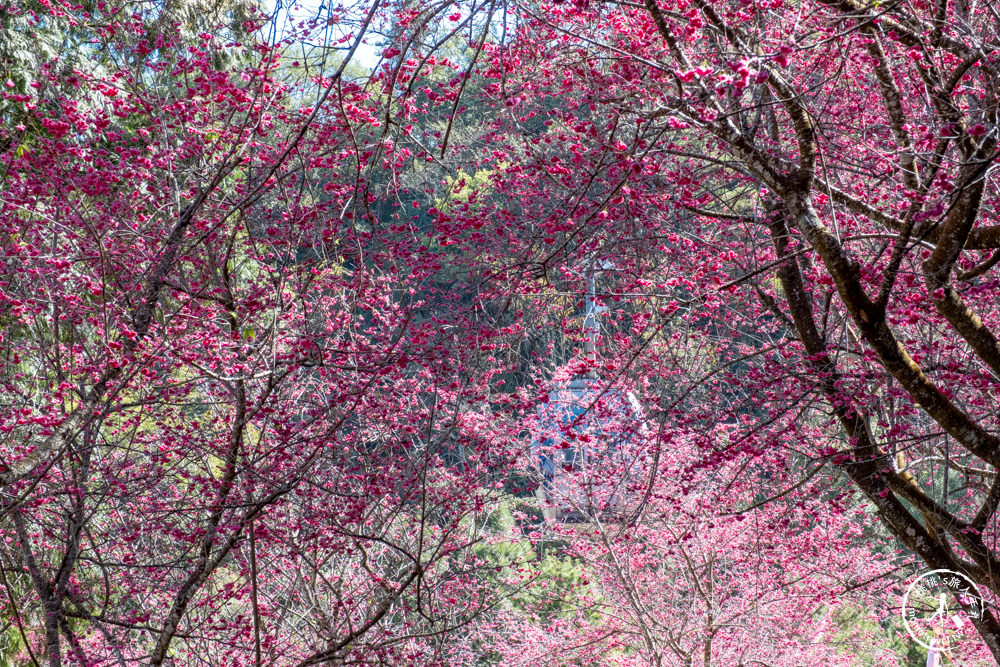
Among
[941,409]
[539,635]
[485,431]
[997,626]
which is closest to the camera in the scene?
[941,409]

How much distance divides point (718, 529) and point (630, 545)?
0.85 m

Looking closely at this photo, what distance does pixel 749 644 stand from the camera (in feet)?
26.0

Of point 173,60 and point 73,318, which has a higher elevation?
point 173,60

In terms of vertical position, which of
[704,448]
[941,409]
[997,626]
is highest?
[704,448]

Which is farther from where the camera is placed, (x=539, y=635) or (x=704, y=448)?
(x=539, y=635)

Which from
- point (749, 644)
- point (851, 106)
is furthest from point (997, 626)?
point (749, 644)

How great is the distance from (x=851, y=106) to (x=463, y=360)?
2.92m

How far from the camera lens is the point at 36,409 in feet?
14.5

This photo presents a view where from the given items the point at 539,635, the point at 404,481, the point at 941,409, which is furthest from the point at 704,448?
the point at 539,635

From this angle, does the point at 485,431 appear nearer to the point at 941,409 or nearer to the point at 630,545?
the point at 630,545

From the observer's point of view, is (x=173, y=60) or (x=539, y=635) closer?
(x=173, y=60)

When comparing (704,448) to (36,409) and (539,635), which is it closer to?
(36,409)

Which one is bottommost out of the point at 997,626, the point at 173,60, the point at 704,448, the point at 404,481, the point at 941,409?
the point at 997,626

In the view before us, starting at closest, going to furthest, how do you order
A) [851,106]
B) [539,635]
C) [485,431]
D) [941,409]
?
[941,409] < [851,106] < [485,431] < [539,635]
